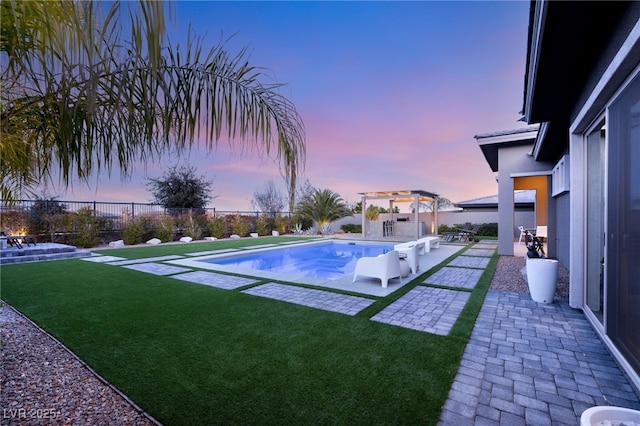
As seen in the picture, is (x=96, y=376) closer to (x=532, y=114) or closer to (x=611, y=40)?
(x=611, y=40)

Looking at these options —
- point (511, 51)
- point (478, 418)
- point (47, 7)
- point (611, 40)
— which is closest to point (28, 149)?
point (47, 7)

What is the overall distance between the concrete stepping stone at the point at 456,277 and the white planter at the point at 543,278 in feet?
4.40

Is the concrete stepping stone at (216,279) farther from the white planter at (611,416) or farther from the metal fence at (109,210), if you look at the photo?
the metal fence at (109,210)

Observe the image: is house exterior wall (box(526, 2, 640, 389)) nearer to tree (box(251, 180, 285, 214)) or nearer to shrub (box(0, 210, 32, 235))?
shrub (box(0, 210, 32, 235))

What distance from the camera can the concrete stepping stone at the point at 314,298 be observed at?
5352mm

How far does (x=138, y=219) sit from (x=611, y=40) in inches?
771

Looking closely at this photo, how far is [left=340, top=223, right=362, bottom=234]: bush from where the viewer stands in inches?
1064

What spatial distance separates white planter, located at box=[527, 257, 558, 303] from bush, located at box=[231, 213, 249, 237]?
18723 millimetres

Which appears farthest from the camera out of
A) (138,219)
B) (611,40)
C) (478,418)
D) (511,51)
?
(138,219)

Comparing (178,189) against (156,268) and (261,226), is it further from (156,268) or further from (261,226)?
(156,268)

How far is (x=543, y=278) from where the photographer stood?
555 centimetres

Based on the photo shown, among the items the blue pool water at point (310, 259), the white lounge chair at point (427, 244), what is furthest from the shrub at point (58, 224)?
the white lounge chair at point (427, 244)

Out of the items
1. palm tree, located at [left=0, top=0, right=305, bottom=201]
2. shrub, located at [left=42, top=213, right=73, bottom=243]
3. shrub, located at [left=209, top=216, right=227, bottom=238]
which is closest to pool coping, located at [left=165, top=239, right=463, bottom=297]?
palm tree, located at [left=0, top=0, right=305, bottom=201]

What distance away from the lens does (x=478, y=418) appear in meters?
2.46
